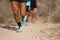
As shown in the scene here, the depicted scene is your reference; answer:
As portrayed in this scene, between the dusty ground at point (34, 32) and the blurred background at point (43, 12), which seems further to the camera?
the blurred background at point (43, 12)

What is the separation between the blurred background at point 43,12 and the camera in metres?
9.30

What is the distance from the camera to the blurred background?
366 inches

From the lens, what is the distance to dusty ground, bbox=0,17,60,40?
7130 mm

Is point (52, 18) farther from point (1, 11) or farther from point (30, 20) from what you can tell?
point (1, 11)

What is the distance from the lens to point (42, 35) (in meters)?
7.32

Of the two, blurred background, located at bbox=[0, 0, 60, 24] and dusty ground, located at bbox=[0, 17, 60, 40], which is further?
blurred background, located at bbox=[0, 0, 60, 24]

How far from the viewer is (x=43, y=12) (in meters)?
10.3

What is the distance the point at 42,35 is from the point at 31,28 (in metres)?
0.80

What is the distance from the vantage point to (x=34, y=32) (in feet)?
24.9

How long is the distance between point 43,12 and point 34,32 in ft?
9.26

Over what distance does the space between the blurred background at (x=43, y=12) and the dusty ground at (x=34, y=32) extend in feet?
2.52

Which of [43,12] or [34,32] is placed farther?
[43,12]

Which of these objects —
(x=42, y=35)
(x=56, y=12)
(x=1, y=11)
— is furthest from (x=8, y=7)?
(x=42, y=35)

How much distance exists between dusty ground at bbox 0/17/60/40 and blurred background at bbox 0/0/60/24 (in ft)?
2.52
